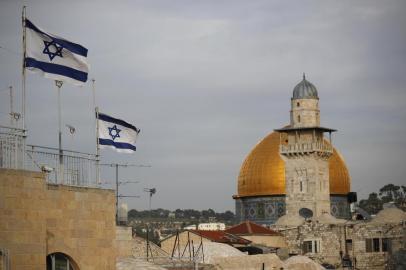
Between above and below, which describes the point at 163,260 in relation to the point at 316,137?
below

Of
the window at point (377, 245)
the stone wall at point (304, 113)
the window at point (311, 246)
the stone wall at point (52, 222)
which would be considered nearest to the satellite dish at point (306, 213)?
the window at point (311, 246)

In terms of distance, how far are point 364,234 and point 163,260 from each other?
3299 cm

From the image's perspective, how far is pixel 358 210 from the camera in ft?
302

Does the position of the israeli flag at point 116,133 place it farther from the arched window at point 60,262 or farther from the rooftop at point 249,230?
the rooftop at point 249,230

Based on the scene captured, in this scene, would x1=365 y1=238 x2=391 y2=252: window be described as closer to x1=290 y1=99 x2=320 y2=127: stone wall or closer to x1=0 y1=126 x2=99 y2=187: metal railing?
x1=290 y1=99 x2=320 y2=127: stone wall

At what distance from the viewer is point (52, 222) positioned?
23156 millimetres

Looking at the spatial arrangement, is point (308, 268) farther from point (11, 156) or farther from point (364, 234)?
point (11, 156)

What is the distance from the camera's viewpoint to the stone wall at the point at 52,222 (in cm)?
2189

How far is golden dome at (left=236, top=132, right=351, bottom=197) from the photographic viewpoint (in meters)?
91.8

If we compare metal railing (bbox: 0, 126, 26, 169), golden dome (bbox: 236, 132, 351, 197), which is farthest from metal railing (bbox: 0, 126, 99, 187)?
golden dome (bbox: 236, 132, 351, 197)

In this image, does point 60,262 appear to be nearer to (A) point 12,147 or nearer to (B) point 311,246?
(A) point 12,147

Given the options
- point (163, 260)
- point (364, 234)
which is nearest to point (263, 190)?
point (364, 234)

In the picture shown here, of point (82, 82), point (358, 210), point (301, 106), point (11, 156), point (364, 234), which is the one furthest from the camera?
point (358, 210)

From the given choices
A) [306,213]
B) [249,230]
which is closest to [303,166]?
[306,213]
